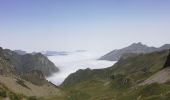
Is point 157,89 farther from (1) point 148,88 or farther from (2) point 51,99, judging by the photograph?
(2) point 51,99

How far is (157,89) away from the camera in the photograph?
89312 millimetres

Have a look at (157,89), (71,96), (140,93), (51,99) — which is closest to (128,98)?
(140,93)

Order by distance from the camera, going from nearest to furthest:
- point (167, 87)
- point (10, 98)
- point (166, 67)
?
1. point (10, 98)
2. point (167, 87)
3. point (166, 67)

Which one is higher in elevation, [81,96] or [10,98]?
[10,98]

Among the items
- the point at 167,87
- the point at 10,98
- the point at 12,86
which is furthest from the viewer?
the point at 12,86

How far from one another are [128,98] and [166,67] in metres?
40.0

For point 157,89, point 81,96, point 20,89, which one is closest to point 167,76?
point 157,89

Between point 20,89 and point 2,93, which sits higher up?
point 2,93

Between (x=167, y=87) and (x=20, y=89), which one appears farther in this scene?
(x=20, y=89)

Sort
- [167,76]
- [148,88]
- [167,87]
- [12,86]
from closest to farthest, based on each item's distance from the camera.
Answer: [167,87], [148,88], [167,76], [12,86]

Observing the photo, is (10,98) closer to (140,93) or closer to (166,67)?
(140,93)

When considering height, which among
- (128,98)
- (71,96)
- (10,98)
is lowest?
(71,96)

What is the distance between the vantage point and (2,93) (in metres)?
56.5

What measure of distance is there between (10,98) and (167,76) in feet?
242
